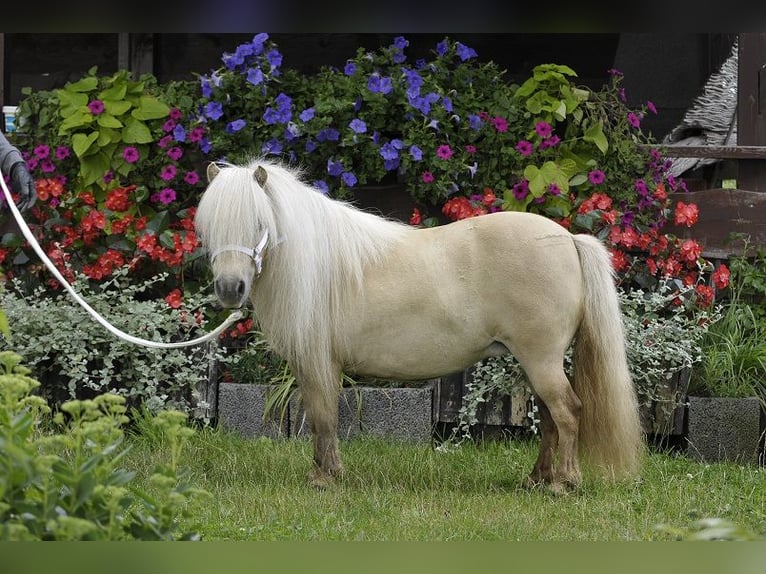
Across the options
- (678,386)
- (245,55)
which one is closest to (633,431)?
(678,386)

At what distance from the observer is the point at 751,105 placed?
555 cm

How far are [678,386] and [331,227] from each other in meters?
2.26

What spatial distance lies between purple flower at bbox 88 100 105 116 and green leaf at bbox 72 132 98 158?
0.13 metres

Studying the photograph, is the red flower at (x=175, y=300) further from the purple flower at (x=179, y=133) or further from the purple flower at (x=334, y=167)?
the purple flower at (x=334, y=167)

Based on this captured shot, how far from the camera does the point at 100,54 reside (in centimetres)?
798

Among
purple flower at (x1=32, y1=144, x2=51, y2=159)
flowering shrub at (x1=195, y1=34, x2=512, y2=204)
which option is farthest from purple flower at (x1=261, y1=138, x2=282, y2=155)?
purple flower at (x1=32, y1=144, x2=51, y2=159)

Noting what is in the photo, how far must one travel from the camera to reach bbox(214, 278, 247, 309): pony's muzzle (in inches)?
142

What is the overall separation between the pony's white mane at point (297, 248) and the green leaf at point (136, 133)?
6.39 ft

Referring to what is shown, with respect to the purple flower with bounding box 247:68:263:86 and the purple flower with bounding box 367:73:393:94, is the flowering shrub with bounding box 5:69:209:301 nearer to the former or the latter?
the purple flower with bounding box 247:68:263:86

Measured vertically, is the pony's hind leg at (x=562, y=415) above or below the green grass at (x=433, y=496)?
above

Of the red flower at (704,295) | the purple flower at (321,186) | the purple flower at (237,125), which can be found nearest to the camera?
the red flower at (704,295)

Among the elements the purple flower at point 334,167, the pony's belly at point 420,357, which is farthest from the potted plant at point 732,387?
the purple flower at point 334,167

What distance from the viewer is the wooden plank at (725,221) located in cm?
546
